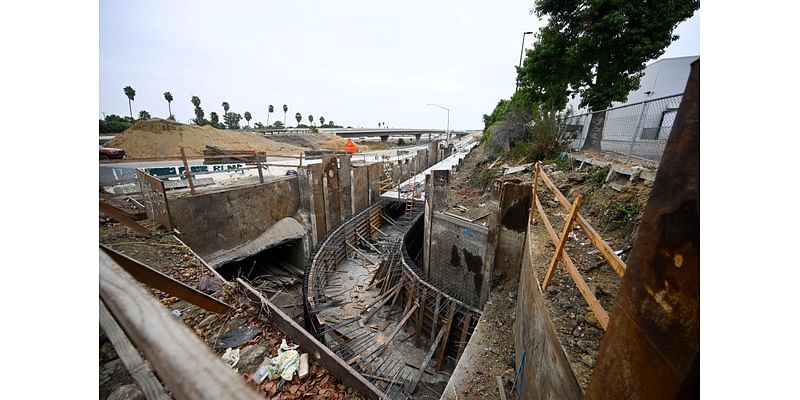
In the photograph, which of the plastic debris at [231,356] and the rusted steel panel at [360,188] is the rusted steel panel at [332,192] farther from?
the plastic debris at [231,356]

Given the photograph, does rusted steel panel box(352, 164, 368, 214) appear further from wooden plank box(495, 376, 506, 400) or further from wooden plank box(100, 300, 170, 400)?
wooden plank box(100, 300, 170, 400)

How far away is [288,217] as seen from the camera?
11.4 m

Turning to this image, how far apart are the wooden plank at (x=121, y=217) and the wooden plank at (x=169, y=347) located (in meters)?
5.08

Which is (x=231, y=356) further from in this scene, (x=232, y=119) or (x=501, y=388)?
(x=232, y=119)

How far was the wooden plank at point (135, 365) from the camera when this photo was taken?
1.81 m

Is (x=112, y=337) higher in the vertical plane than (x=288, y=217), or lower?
higher

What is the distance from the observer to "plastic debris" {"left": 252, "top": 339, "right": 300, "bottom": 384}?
2688mm

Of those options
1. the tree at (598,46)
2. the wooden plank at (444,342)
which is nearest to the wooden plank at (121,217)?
the wooden plank at (444,342)

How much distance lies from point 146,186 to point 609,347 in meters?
9.62

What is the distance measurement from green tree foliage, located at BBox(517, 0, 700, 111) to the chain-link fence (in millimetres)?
3139

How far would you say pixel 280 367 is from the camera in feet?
8.98

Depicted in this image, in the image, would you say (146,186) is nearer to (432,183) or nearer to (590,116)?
(432,183)

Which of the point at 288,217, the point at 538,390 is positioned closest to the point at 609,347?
the point at 538,390

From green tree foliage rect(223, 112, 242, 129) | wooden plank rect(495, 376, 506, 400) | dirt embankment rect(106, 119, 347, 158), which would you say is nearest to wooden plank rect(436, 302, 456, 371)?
wooden plank rect(495, 376, 506, 400)
